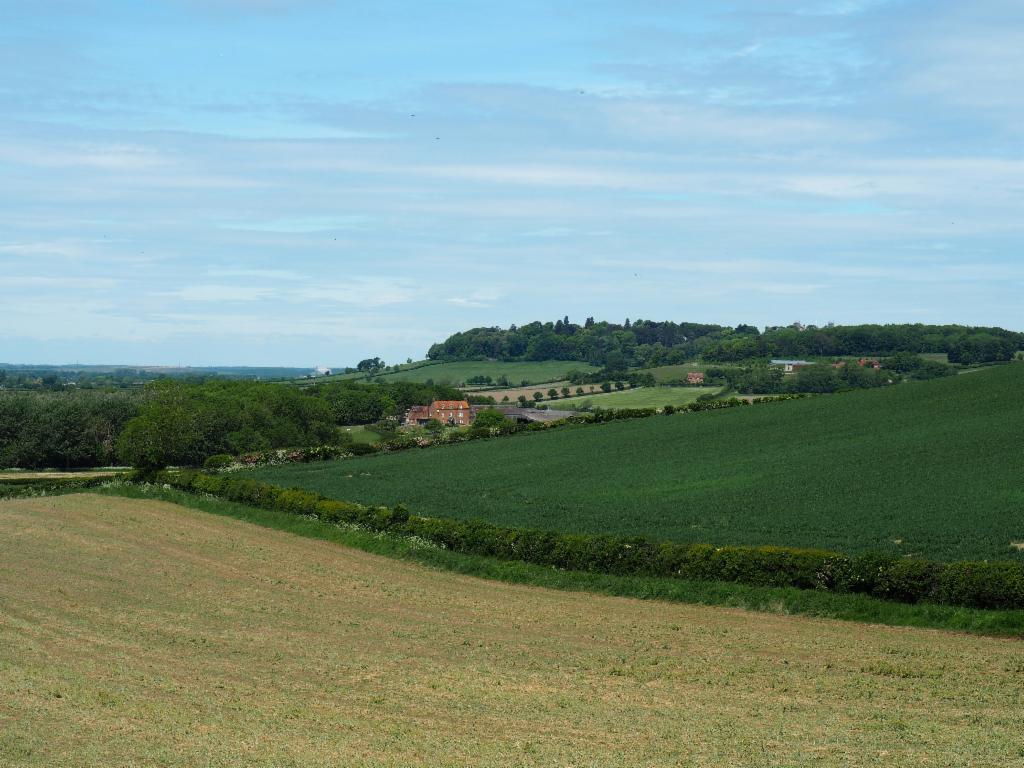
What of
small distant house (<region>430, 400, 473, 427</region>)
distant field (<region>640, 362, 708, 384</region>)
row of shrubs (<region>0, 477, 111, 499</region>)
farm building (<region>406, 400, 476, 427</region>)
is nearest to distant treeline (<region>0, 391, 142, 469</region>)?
farm building (<region>406, 400, 476, 427</region>)

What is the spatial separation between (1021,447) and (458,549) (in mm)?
26346

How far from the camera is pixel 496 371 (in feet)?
619

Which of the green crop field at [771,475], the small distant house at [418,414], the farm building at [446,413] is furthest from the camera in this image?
the small distant house at [418,414]

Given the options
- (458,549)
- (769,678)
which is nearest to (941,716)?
(769,678)

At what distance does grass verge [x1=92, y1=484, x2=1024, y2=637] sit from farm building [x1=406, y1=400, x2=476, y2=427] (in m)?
83.4

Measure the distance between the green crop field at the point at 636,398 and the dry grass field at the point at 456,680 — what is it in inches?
2959

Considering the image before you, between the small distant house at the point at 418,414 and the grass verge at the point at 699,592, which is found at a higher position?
the small distant house at the point at 418,414

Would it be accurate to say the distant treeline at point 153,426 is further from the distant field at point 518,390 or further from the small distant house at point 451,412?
the distant field at point 518,390

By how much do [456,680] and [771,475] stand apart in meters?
31.5

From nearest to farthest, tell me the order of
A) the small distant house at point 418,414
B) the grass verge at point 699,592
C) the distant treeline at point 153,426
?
the grass verge at point 699,592, the distant treeline at point 153,426, the small distant house at point 418,414

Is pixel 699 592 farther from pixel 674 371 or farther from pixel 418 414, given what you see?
pixel 674 371

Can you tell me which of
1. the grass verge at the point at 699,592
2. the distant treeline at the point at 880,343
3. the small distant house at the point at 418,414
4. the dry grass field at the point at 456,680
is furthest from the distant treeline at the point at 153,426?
the dry grass field at the point at 456,680

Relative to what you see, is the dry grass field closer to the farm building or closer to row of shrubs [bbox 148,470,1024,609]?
row of shrubs [bbox 148,470,1024,609]

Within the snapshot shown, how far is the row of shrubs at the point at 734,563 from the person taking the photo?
2669 centimetres
